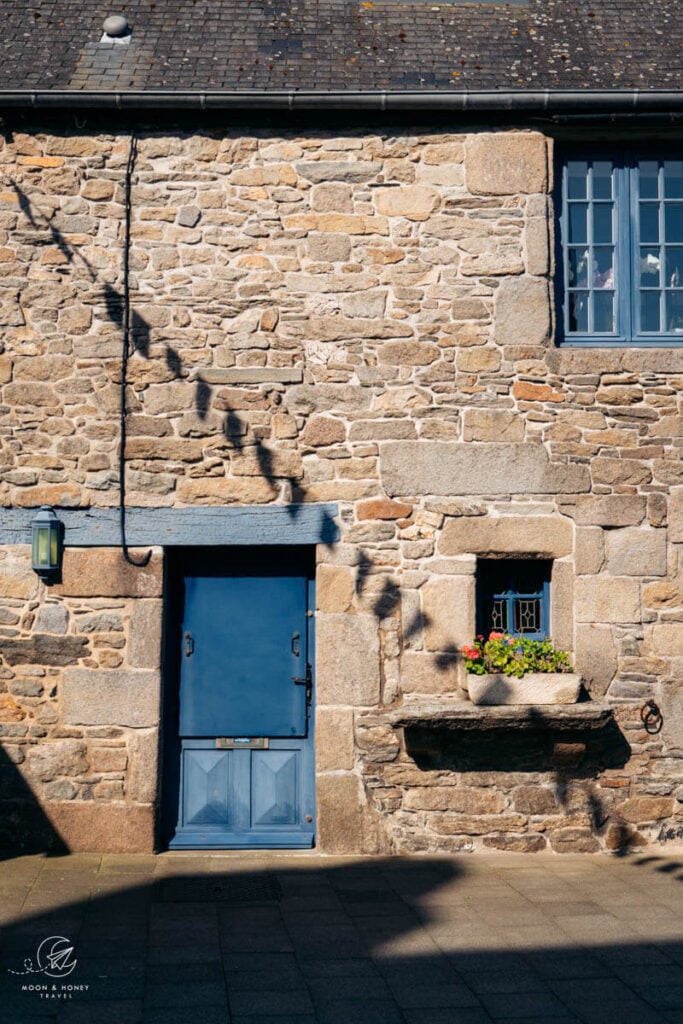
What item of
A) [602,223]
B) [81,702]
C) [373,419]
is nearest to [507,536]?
[373,419]

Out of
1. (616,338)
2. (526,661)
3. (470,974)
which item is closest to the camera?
(470,974)

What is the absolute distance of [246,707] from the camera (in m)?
6.69

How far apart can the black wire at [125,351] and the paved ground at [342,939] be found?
6.24ft

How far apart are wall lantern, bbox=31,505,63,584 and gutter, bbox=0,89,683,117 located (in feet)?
8.57

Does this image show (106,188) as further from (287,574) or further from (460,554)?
(460,554)

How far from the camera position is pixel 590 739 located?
647cm

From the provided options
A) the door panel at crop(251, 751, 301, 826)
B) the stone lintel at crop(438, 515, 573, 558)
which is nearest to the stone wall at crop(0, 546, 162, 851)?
the door panel at crop(251, 751, 301, 826)

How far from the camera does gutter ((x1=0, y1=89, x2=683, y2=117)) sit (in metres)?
6.62

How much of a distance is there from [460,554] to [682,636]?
4.95 feet

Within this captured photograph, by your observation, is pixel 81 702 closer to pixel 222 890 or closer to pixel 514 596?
pixel 222 890

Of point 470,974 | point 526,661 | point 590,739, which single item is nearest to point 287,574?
point 526,661

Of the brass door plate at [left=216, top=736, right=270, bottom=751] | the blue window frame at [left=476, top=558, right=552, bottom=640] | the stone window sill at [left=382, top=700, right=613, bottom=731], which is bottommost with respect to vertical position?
the brass door plate at [left=216, top=736, right=270, bottom=751]

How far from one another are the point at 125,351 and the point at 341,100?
2.11 m

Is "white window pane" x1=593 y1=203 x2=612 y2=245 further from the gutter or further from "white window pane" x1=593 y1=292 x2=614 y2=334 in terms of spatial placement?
the gutter
